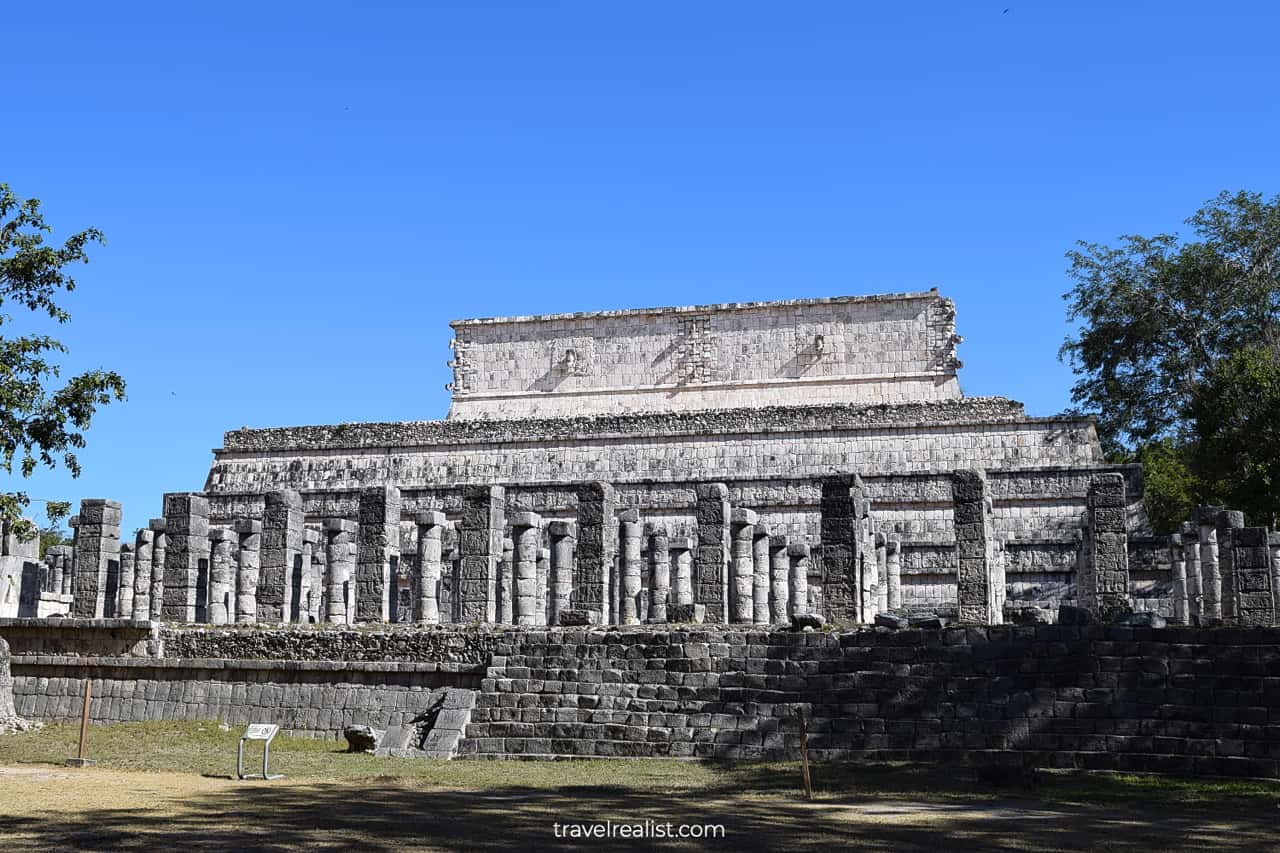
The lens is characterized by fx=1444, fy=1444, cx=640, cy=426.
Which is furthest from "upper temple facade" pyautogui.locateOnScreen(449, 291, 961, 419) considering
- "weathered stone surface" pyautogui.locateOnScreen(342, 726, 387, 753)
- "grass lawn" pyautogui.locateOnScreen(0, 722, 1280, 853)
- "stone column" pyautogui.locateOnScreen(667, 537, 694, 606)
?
"grass lawn" pyautogui.locateOnScreen(0, 722, 1280, 853)

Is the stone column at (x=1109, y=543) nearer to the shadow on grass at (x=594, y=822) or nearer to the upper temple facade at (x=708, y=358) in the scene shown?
the shadow on grass at (x=594, y=822)

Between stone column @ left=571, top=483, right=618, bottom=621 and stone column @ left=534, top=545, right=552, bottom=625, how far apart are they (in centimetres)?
135

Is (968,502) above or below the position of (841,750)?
above

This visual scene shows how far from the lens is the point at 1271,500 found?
29547 millimetres

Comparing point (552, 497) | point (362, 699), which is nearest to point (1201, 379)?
point (552, 497)

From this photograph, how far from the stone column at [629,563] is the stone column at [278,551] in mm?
5023

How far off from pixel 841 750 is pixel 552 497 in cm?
1746

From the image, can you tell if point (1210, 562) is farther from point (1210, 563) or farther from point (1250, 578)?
point (1250, 578)

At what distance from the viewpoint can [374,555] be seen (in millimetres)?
21062

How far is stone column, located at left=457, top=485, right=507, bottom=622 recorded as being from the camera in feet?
65.7

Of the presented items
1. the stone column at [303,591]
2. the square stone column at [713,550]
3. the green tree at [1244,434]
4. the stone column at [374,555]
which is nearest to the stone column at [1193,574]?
the green tree at [1244,434]

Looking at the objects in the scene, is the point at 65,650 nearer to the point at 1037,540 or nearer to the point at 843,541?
the point at 843,541

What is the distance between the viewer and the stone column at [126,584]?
26777 mm

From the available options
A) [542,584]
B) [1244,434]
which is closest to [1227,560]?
[1244,434]
